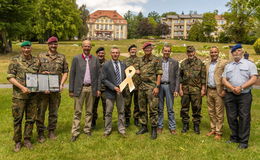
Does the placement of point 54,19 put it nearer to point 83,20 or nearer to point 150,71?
point 83,20

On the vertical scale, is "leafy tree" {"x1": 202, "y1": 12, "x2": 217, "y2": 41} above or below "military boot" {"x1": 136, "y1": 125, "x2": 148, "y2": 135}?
above

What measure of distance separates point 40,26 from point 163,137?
144 ft

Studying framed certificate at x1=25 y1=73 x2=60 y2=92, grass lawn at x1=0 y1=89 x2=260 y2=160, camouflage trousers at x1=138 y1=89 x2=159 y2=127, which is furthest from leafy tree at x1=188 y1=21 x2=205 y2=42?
framed certificate at x1=25 y1=73 x2=60 y2=92

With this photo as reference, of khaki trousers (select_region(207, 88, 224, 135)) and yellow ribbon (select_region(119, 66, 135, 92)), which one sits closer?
yellow ribbon (select_region(119, 66, 135, 92))

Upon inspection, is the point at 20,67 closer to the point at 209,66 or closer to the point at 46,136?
the point at 46,136

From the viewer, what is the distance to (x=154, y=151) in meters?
4.99

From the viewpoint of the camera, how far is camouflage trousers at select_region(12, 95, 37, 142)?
476cm

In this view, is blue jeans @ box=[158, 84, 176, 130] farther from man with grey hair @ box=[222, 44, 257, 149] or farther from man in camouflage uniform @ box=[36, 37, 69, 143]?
man in camouflage uniform @ box=[36, 37, 69, 143]

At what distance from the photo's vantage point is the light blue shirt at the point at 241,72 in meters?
4.98

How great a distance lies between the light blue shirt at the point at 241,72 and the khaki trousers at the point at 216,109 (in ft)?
2.11

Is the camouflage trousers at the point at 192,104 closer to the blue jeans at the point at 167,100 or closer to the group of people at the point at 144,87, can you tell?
the group of people at the point at 144,87

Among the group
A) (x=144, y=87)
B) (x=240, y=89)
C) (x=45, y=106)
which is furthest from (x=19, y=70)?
(x=240, y=89)

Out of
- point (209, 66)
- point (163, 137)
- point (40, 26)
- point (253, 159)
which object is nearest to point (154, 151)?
point (163, 137)

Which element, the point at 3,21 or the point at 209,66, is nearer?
the point at 209,66
